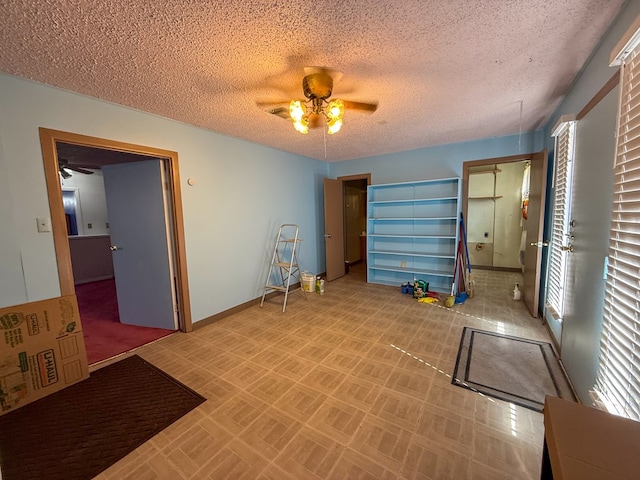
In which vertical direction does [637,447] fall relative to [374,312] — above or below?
above

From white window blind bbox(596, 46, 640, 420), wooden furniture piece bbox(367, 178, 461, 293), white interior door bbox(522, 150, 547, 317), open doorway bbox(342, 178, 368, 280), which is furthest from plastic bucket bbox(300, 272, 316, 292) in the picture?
white window blind bbox(596, 46, 640, 420)

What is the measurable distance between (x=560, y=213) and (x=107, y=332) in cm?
514

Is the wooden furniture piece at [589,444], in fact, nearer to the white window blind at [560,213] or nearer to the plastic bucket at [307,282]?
the white window blind at [560,213]

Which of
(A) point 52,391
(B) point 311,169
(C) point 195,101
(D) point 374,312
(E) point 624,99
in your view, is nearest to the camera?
(E) point 624,99

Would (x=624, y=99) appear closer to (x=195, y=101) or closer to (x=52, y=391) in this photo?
(x=195, y=101)

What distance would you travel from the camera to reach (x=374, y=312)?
3.46 meters

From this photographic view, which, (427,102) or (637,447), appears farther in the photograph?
(427,102)

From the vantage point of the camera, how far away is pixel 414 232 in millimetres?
4562

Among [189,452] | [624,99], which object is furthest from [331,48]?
[189,452]

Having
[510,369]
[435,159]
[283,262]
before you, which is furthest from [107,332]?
[435,159]

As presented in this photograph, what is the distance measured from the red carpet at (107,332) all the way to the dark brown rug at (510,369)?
10.5 feet

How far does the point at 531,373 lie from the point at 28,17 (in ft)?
13.4

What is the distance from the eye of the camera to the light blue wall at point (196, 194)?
1.84 m

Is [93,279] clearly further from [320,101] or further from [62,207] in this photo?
[320,101]
